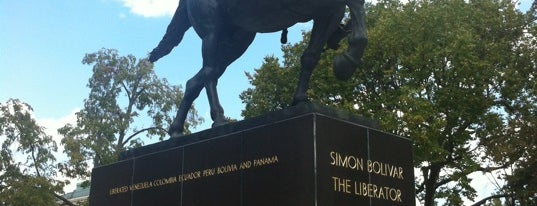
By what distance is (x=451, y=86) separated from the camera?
23672 mm

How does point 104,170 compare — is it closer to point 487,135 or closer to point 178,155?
point 178,155

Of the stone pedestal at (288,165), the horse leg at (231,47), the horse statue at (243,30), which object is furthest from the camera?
the horse leg at (231,47)

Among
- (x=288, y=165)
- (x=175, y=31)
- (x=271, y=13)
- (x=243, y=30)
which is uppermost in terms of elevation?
(x=175, y=31)

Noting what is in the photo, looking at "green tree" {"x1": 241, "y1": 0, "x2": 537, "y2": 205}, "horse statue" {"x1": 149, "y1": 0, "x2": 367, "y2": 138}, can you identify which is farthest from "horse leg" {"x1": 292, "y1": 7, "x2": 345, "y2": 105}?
"green tree" {"x1": 241, "y1": 0, "x2": 537, "y2": 205}

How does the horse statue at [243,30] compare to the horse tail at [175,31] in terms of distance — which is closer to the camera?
the horse statue at [243,30]

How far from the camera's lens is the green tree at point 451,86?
74.2 feet

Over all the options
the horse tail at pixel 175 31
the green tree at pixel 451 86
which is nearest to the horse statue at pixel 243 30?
the horse tail at pixel 175 31

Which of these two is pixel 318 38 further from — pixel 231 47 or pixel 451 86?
pixel 451 86

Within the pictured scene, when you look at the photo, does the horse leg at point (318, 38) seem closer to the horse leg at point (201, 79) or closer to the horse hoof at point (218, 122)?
the horse hoof at point (218, 122)

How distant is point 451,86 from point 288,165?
17.7 metres

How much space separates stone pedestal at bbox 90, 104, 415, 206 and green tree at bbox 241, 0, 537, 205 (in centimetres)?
1412

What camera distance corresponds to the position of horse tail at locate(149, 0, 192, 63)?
1058 centimetres

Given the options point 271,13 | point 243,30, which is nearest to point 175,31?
point 243,30

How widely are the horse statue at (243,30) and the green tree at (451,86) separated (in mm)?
12695
